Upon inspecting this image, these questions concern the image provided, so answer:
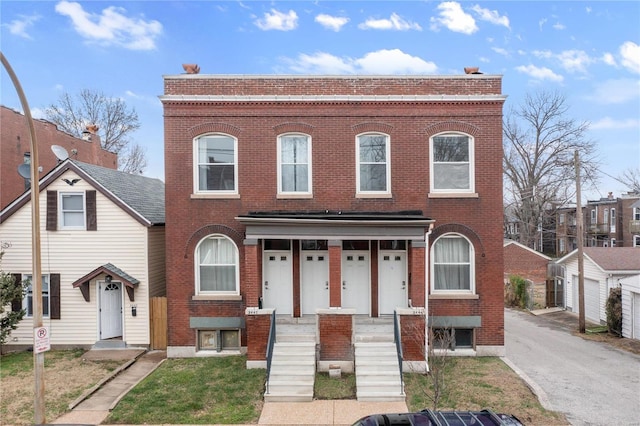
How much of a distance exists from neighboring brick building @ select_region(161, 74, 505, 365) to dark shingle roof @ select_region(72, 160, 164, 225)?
2241 millimetres

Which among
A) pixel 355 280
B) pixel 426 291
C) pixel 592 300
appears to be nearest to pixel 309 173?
pixel 355 280

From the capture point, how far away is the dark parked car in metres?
5.77

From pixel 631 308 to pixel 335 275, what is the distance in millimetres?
12680

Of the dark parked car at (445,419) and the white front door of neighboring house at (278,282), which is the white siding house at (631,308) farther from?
the white front door of neighboring house at (278,282)

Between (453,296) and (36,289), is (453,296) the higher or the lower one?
the lower one

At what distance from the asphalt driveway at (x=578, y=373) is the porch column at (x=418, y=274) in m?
3.58

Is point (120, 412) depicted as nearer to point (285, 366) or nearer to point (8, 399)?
point (8, 399)

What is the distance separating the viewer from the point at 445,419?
5.96 m

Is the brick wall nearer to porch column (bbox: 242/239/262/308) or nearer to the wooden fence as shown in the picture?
porch column (bbox: 242/239/262/308)

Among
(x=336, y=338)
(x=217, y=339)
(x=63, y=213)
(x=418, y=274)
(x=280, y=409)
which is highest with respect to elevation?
(x=63, y=213)

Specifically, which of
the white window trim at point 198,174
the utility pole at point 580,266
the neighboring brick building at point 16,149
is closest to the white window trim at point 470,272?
the white window trim at point 198,174

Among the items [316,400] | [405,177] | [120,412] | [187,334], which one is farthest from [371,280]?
[120,412]

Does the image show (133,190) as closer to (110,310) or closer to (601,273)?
(110,310)

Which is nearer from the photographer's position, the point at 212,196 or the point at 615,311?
the point at 212,196
